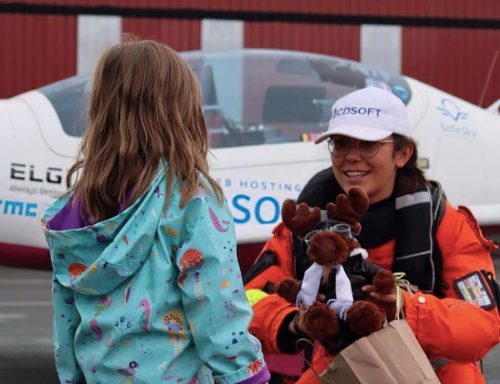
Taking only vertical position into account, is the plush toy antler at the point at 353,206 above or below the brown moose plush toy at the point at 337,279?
above

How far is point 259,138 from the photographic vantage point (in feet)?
21.6

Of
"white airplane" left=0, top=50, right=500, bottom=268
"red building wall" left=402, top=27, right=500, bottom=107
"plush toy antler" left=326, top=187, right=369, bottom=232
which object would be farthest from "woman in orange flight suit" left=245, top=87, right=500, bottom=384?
"red building wall" left=402, top=27, right=500, bottom=107

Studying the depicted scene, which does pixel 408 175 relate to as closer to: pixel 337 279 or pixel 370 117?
pixel 370 117

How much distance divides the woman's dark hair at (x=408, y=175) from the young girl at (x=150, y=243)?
27.8 inches

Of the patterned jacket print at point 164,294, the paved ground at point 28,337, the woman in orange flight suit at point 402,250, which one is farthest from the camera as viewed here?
the paved ground at point 28,337

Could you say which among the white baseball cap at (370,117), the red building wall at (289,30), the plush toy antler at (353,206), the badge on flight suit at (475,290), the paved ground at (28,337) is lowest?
the paved ground at (28,337)

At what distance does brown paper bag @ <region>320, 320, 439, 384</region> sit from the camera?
2266 millimetres

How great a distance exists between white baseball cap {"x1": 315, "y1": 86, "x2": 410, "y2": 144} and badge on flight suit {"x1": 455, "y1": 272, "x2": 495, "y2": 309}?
431 millimetres

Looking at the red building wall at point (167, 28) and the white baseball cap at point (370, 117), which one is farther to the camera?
the red building wall at point (167, 28)

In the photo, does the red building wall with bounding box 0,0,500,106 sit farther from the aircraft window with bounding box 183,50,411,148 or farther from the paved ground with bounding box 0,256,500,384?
the aircraft window with bounding box 183,50,411,148

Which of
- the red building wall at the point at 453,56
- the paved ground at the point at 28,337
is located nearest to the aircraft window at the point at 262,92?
the paved ground at the point at 28,337

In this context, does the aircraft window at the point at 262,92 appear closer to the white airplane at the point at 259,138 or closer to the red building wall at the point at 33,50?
the white airplane at the point at 259,138

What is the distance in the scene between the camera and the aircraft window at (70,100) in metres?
6.43

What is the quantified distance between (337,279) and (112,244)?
0.58 metres
